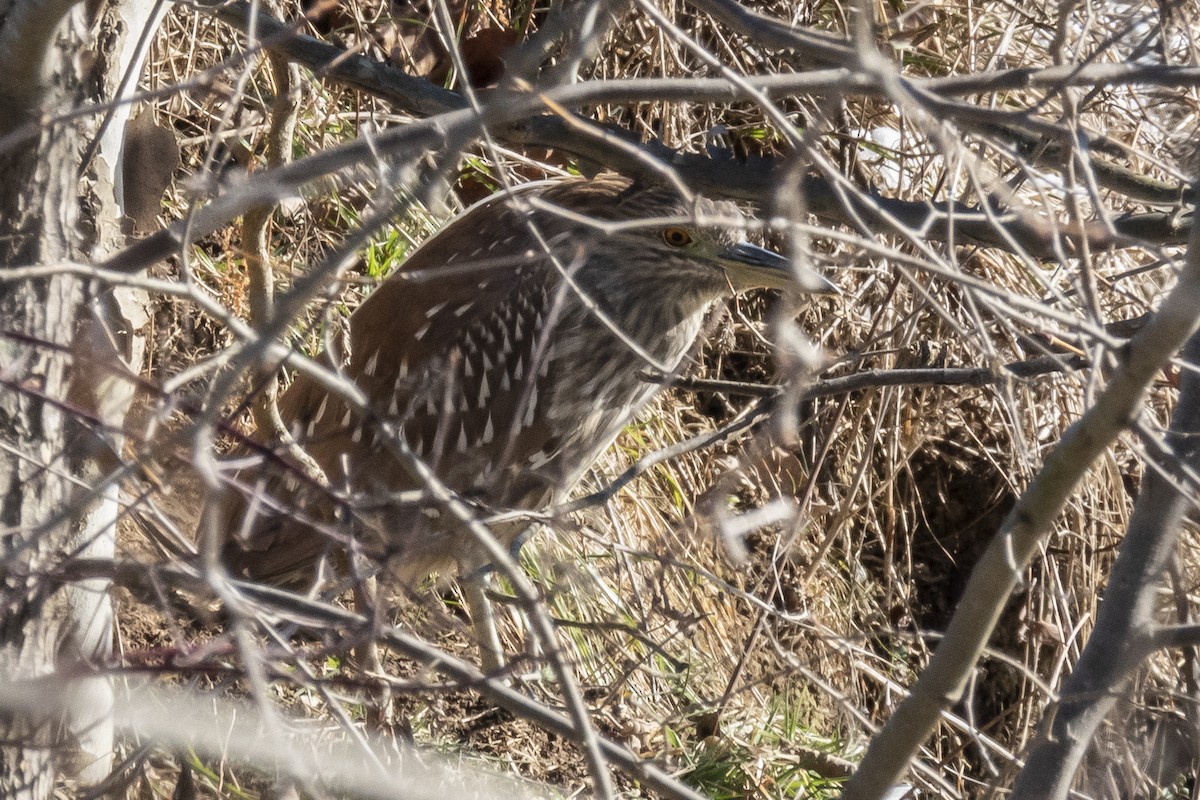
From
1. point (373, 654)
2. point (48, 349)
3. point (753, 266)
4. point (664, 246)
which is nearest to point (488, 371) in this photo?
point (664, 246)

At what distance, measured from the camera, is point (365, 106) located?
4.67 metres

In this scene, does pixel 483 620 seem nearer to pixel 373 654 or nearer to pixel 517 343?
pixel 517 343

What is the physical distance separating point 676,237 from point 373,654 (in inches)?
77.5

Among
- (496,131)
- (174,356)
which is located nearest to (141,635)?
(174,356)

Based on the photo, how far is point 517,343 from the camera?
13.3 ft

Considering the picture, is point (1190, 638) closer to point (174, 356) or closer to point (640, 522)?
point (640, 522)

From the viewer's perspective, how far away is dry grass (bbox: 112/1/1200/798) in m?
4.20

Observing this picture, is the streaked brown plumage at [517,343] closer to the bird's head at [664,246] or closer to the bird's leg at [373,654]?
the bird's head at [664,246]

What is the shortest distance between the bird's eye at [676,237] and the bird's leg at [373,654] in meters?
1.40

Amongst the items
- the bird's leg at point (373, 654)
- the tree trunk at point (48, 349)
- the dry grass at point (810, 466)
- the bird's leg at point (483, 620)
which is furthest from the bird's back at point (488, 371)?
the tree trunk at point (48, 349)

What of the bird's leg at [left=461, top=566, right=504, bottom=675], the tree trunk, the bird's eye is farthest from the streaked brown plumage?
the tree trunk

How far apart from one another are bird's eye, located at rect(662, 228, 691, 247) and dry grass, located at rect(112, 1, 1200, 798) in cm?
31

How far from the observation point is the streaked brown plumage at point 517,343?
385cm

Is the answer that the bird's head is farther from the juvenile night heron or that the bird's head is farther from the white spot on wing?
the white spot on wing
